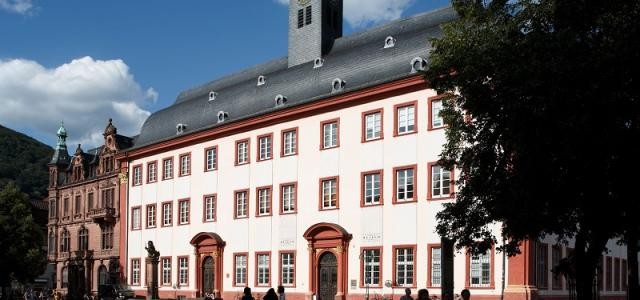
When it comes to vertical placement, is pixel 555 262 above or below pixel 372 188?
below

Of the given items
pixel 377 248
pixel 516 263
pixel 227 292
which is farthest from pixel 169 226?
pixel 516 263

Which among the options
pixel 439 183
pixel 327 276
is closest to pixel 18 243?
pixel 327 276

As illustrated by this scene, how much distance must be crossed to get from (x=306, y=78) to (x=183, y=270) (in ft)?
51.7

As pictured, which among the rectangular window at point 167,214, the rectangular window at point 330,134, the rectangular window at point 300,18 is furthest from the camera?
the rectangular window at point 167,214

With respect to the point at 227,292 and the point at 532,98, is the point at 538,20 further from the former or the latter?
the point at 227,292

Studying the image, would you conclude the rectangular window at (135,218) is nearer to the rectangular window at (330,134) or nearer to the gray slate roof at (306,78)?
the gray slate roof at (306,78)

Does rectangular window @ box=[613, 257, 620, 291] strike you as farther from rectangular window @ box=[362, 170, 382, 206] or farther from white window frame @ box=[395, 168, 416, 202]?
rectangular window @ box=[362, 170, 382, 206]

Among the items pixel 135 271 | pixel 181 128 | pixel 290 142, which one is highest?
pixel 181 128

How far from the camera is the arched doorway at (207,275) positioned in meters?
53.0

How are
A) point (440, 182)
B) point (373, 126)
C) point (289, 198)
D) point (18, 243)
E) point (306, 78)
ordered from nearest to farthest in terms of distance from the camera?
point (440, 182), point (373, 126), point (289, 198), point (306, 78), point (18, 243)

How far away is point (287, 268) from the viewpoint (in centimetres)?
Result: 4697

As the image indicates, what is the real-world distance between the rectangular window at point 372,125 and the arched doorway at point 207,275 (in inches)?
598

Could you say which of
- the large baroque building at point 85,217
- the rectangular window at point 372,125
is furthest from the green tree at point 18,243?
the rectangular window at point 372,125

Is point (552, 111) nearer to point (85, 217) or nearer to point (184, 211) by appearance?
point (184, 211)
